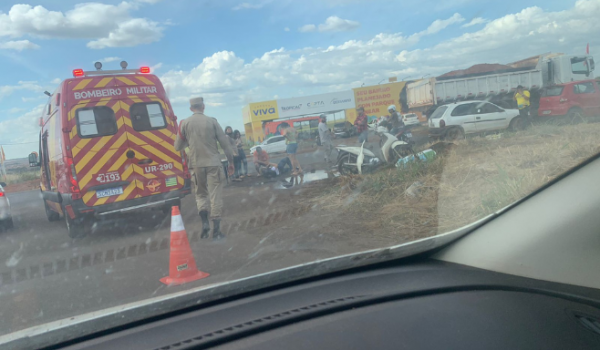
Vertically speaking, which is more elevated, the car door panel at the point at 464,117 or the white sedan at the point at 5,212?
the car door panel at the point at 464,117

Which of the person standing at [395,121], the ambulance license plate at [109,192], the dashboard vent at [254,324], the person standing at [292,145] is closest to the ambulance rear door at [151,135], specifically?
the ambulance license plate at [109,192]

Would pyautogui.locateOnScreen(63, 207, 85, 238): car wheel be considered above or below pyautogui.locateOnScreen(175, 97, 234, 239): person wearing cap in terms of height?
below

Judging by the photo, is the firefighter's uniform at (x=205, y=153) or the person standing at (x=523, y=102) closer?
the firefighter's uniform at (x=205, y=153)

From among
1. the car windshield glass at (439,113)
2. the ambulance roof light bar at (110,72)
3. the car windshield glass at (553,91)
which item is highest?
the ambulance roof light bar at (110,72)

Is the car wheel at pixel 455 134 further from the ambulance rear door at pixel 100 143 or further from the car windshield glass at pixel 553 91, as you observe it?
the ambulance rear door at pixel 100 143

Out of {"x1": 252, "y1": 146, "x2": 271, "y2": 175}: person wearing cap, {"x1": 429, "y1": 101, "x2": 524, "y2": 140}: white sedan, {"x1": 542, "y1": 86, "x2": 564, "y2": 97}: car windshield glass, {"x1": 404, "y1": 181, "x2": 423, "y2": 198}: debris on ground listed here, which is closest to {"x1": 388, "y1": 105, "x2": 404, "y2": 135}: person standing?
{"x1": 429, "y1": 101, "x2": 524, "y2": 140}: white sedan

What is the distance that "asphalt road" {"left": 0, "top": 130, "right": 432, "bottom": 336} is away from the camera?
4.20 meters

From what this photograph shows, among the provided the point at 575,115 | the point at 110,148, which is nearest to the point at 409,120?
the point at 575,115

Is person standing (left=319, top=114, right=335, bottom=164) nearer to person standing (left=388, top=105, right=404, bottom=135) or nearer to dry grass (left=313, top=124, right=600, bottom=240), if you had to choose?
person standing (left=388, top=105, right=404, bottom=135)

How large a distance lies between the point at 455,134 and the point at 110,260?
7464mm

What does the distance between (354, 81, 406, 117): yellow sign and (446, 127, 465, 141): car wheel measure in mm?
1472

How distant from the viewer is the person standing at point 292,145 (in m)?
11.5

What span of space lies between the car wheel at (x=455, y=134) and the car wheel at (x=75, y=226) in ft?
22.8

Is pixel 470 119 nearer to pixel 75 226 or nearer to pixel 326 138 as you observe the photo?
pixel 326 138
